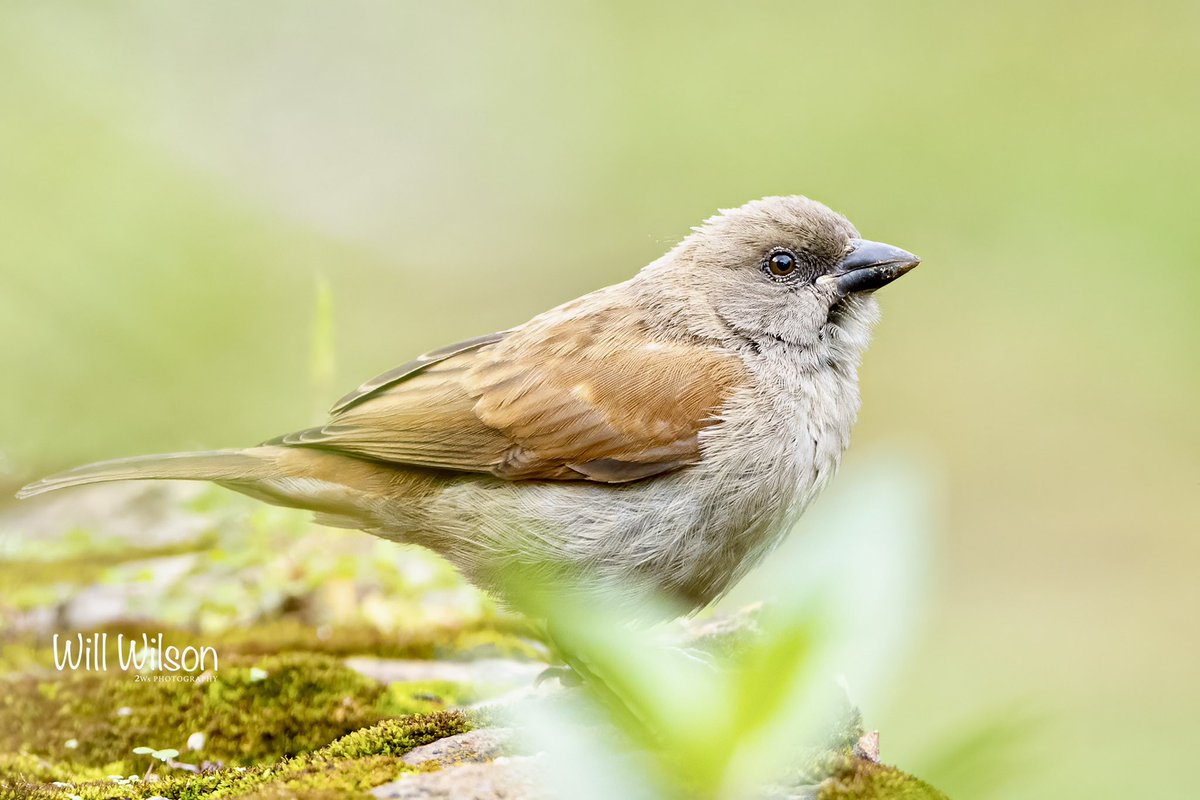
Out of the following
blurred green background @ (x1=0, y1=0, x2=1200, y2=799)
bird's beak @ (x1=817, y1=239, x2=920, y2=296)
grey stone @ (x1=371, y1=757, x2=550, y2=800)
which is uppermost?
blurred green background @ (x1=0, y1=0, x2=1200, y2=799)

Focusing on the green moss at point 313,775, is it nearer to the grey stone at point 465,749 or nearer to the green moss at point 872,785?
the grey stone at point 465,749

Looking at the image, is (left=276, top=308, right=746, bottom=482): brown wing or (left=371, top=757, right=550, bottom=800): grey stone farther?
(left=276, top=308, right=746, bottom=482): brown wing

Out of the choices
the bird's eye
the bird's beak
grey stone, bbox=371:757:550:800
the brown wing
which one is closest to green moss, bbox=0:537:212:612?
the brown wing

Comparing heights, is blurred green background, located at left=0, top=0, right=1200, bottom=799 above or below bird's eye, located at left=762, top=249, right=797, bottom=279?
above

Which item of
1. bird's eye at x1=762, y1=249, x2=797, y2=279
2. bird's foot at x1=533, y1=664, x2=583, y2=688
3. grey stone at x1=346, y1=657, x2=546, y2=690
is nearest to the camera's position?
bird's foot at x1=533, y1=664, x2=583, y2=688

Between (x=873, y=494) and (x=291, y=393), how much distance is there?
688cm

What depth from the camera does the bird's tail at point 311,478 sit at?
372 cm

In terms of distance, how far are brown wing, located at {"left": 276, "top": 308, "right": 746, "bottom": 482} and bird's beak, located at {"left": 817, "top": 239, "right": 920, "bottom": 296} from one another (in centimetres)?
54

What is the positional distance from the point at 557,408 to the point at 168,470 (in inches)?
49.3

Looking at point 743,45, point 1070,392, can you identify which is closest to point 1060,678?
point 1070,392

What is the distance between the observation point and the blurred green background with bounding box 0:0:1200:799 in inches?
260

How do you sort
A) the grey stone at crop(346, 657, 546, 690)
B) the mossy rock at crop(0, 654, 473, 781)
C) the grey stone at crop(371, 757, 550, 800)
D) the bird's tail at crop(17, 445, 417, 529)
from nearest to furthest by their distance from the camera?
1. the grey stone at crop(371, 757, 550, 800)
2. the mossy rock at crop(0, 654, 473, 781)
3. the bird's tail at crop(17, 445, 417, 529)
4. the grey stone at crop(346, 657, 546, 690)

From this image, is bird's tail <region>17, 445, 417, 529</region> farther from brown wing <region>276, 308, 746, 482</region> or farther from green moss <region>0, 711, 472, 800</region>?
green moss <region>0, 711, 472, 800</region>

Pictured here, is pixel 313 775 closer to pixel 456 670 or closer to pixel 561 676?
pixel 561 676
